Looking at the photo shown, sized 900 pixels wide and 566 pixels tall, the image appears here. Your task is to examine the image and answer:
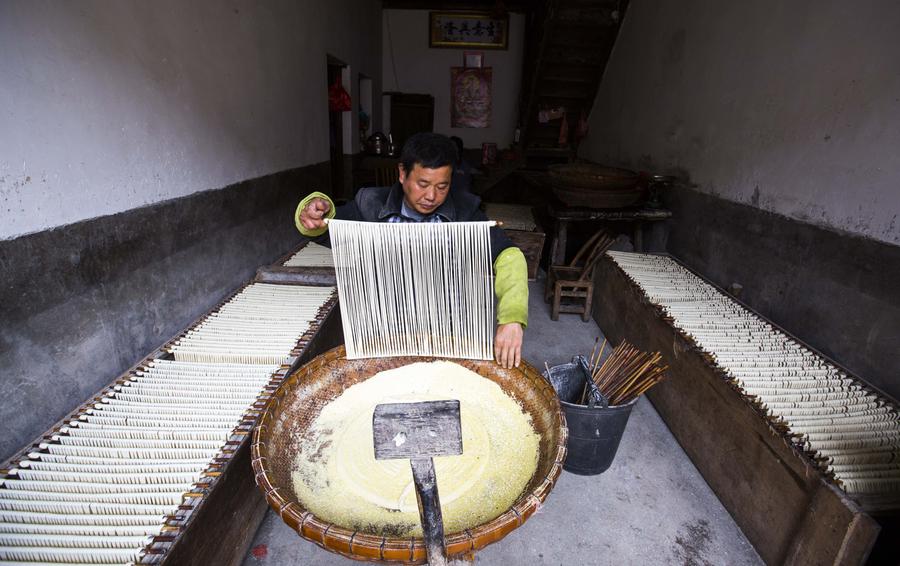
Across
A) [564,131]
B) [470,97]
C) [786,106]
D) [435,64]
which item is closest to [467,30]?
[435,64]

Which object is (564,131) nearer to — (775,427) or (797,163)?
(797,163)

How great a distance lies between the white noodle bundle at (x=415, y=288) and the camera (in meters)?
1.21

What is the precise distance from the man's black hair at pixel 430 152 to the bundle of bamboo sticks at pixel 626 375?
997 mm

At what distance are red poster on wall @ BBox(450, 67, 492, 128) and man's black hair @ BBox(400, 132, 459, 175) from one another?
20.8 ft

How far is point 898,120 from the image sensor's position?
5.84ft

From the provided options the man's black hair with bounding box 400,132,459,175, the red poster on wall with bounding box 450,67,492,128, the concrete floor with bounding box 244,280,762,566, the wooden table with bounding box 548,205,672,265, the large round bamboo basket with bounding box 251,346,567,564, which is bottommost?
the concrete floor with bounding box 244,280,762,566

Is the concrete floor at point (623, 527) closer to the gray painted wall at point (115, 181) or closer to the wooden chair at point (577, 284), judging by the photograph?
the gray painted wall at point (115, 181)

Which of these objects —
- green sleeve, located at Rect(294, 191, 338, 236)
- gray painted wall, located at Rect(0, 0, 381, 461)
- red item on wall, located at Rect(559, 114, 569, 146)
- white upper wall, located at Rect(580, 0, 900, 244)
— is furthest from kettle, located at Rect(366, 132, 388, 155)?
green sleeve, located at Rect(294, 191, 338, 236)

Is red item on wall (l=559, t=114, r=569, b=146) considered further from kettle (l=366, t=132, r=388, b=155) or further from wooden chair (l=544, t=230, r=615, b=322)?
wooden chair (l=544, t=230, r=615, b=322)

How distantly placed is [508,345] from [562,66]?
5.42 m

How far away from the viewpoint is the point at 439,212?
1623 millimetres

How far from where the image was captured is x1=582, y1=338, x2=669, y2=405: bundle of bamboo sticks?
183cm

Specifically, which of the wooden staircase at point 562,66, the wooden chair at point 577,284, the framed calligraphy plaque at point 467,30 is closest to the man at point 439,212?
the wooden chair at point 577,284

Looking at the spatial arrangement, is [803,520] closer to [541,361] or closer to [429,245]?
[429,245]
